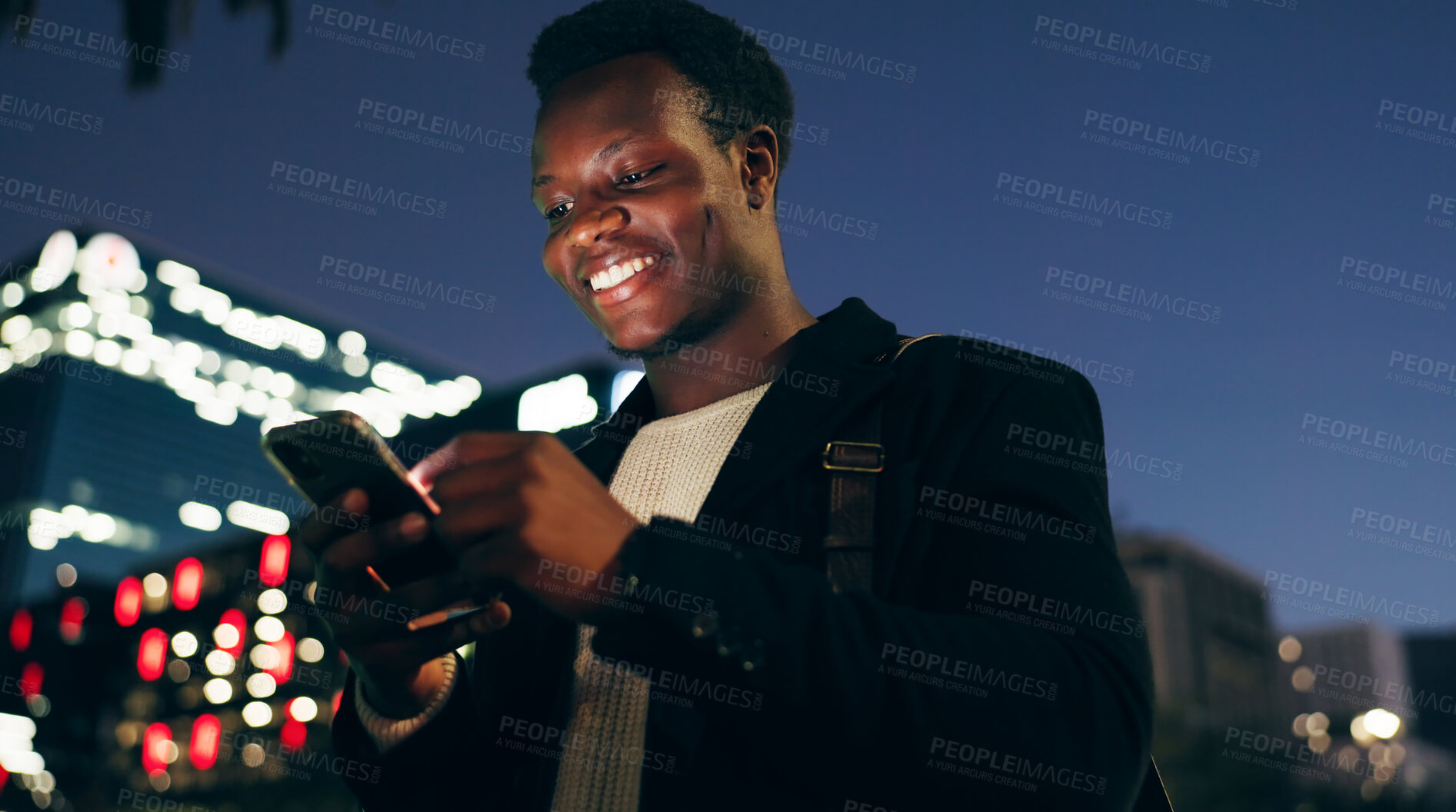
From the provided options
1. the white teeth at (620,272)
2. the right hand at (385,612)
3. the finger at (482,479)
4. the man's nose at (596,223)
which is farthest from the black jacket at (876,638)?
the man's nose at (596,223)

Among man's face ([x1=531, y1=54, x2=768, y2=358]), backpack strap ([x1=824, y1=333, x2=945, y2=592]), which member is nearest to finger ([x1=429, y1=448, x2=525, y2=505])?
backpack strap ([x1=824, y1=333, x2=945, y2=592])

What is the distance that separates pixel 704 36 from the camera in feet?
11.5

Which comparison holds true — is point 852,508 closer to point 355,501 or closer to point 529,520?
point 529,520

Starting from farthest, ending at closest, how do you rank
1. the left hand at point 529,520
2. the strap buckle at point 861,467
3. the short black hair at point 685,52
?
the short black hair at point 685,52
the strap buckle at point 861,467
the left hand at point 529,520

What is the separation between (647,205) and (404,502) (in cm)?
136

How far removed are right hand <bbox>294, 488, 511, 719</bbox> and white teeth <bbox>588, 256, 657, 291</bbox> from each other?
119cm

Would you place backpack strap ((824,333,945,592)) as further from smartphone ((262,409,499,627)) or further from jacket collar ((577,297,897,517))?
smartphone ((262,409,499,627))

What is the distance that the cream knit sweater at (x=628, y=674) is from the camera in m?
2.37

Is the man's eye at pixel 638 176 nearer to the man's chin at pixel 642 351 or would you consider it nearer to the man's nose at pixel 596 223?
the man's nose at pixel 596 223

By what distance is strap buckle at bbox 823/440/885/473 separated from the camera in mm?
2258

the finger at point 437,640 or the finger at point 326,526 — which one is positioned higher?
the finger at point 326,526

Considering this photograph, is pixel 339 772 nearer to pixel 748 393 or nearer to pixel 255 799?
pixel 748 393

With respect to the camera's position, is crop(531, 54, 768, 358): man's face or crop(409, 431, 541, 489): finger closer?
crop(409, 431, 541, 489): finger

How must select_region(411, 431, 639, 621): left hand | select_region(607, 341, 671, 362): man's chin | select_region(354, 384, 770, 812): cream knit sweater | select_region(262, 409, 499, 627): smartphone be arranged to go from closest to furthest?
1. select_region(411, 431, 639, 621): left hand
2. select_region(262, 409, 499, 627): smartphone
3. select_region(354, 384, 770, 812): cream knit sweater
4. select_region(607, 341, 671, 362): man's chin
